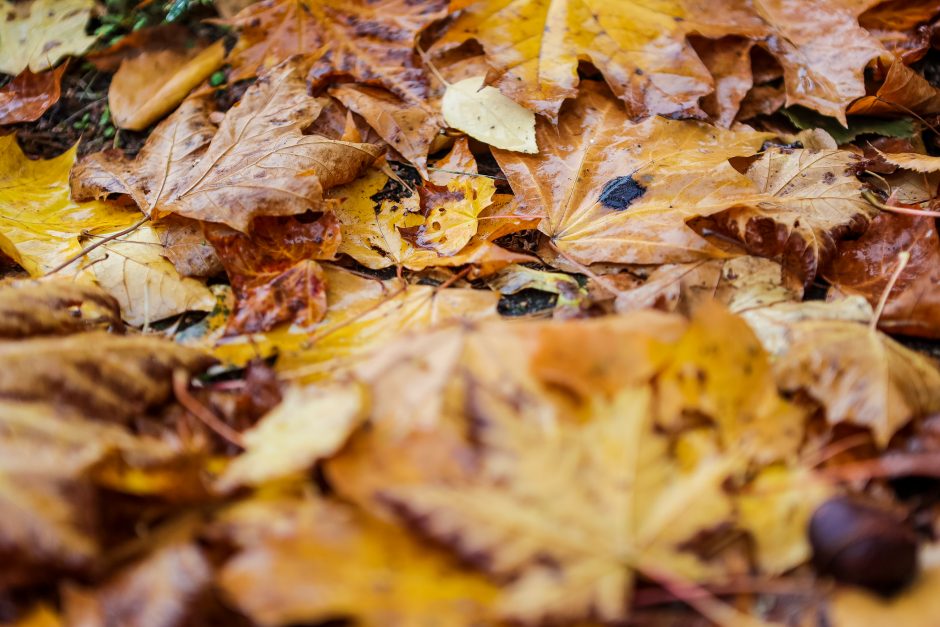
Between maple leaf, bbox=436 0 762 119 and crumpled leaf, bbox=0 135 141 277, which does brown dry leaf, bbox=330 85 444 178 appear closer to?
maple leaf, bbox=436 0 762 119

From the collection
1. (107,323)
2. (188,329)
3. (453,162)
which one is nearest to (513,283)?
(453,162)

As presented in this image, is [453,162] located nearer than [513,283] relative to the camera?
No

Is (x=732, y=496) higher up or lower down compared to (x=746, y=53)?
lower down

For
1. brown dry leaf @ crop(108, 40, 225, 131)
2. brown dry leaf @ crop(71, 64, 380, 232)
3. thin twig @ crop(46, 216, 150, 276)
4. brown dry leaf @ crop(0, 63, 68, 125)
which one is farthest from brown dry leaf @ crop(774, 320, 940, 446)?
brown dry leaf @ crop(0, 63, 68, 125)

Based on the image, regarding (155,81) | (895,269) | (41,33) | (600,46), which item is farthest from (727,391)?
(41,33)

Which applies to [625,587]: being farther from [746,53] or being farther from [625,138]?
[746,53]

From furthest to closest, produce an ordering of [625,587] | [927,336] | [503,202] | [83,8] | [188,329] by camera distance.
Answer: [83,8], [503,202], [188,329], [927,336], [625,587]

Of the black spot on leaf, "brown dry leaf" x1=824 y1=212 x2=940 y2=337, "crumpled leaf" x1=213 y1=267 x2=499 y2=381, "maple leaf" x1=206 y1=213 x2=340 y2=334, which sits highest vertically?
"maple leaf" x1=206 y1=213 x2=340 y2=334
